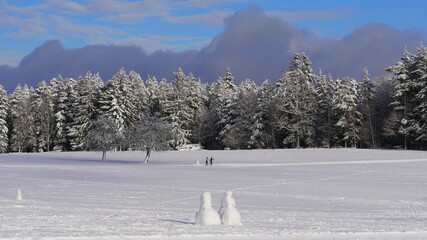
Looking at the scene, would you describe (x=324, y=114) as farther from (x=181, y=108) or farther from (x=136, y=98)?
(x=136, y=98)

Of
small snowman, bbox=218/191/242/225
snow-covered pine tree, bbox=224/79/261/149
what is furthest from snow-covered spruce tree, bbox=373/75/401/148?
small snowman, bbox=218/191/242/225

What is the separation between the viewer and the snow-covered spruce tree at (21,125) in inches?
3413

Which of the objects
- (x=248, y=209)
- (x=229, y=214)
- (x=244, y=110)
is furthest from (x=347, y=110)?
(x=229, y=214)

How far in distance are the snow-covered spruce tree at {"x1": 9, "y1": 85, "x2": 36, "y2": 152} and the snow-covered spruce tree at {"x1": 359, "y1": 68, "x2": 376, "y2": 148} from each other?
185 ft

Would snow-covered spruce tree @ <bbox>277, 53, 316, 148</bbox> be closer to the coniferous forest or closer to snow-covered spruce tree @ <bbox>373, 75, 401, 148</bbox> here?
the coniferous forest

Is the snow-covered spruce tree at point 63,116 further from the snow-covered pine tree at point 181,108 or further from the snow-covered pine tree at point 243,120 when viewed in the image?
the snow-covered pine tree at point 243,120

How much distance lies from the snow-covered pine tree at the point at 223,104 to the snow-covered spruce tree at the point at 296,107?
8962 mm

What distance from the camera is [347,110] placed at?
240 feet

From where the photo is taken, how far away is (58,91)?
93.5 metres

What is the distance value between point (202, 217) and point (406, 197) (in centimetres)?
1601

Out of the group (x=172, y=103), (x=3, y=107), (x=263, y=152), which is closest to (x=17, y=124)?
(x=3, y=107)

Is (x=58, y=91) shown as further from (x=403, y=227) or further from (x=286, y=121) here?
(x=403, y=227)

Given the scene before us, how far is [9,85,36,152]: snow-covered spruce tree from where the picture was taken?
3413 inches

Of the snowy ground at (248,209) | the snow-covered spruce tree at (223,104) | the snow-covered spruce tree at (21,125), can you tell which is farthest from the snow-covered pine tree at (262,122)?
the snow-covered spruce tree at (21,125)
